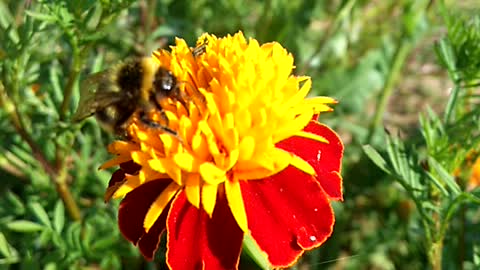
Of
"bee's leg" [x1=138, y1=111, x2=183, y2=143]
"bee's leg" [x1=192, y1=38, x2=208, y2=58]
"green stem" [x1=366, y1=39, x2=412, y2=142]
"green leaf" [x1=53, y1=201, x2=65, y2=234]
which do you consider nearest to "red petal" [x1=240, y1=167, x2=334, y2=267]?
"bee's leg" [x1=138, y1=111, x2=183, y2=143]

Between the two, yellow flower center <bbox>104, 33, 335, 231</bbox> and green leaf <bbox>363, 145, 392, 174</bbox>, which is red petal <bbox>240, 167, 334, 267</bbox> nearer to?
yellow flower center <bbox>104, 33, 335, 231</bbox>

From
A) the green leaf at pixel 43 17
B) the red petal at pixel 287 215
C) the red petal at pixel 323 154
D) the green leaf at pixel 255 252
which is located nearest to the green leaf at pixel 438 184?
the red petal at pixel 323 154

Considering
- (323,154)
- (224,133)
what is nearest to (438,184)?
(323,154)

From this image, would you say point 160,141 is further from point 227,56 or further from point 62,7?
point 62,7

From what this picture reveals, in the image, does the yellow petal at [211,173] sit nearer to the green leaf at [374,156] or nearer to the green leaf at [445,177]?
the green leaf at [374,156]

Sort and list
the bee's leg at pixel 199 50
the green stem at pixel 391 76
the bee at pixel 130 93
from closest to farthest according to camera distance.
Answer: the bee at pixel 130 93, the bee's leg at pixel 199 50, the green stem at pixel 391 76

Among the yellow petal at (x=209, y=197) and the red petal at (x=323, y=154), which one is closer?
the yellow petal at (x=209, y=197)
